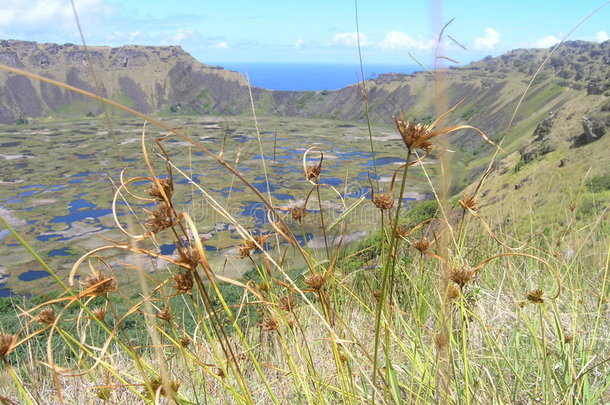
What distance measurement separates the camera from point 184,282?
942 millimetres

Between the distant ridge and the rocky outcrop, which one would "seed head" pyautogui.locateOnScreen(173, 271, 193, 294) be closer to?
the rocky outcrop

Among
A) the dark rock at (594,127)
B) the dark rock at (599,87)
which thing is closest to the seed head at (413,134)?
the dark rock at (594,127)

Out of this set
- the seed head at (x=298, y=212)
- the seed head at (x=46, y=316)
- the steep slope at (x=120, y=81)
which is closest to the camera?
the seed head at (x=46, y=316)

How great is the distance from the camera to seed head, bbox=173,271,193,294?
93 cm

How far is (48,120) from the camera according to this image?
13438cm

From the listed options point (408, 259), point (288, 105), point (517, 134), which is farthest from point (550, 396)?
point (288, 105)

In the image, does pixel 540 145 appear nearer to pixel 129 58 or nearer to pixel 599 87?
pixel 599 87

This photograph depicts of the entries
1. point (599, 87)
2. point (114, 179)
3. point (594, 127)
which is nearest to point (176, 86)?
point (599, 87)

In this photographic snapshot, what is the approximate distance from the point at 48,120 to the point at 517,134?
12305cm

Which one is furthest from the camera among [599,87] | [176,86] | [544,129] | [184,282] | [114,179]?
[176,86]

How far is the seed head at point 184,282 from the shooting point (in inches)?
36.5

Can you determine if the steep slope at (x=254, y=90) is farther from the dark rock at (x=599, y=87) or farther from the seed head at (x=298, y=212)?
the seed head at (x=298, y=212)

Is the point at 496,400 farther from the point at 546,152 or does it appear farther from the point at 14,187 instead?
the point at 14,187

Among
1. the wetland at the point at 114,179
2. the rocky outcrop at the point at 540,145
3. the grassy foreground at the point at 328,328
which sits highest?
the grassy foreground at the point at 328,328
